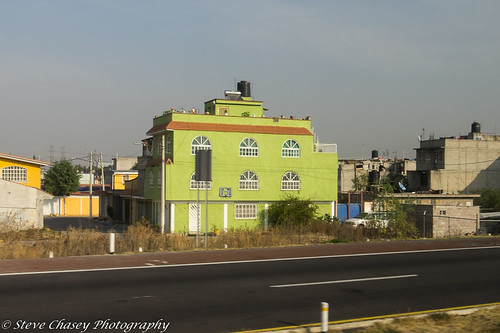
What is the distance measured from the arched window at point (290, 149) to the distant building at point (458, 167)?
2620 cm

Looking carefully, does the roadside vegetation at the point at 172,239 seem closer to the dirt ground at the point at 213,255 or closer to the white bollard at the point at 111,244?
the white bollard at the point at 111,244

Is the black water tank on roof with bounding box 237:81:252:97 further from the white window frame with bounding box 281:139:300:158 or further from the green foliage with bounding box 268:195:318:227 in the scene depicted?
the green foliage with bounding box 268:195:318:227

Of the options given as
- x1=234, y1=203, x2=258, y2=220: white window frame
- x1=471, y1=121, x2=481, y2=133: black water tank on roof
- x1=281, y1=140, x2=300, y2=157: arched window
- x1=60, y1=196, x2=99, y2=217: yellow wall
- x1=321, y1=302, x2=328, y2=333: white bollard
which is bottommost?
x1=60, y1=196, x2=99, y2=217: yellow wall

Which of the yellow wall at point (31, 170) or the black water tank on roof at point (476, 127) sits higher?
the black water tank on roof at point (476, 127)

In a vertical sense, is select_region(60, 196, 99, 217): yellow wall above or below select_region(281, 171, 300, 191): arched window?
below

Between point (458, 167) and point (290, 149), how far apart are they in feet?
99.5

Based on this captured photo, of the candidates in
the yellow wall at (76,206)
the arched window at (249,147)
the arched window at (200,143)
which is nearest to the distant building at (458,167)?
the arched window at (249,147)

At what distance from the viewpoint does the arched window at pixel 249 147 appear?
143ft

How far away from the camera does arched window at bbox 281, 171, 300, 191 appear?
147 ft

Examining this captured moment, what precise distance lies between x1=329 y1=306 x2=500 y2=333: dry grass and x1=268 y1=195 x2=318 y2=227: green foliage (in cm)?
3050

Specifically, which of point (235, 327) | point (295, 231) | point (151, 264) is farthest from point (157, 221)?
point (235, 327)

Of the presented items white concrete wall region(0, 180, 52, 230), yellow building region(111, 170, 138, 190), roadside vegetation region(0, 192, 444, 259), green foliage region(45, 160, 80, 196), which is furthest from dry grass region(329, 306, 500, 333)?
green foliage region(45, 160, 80, 196)

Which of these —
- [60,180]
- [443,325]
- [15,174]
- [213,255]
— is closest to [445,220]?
[213,255]

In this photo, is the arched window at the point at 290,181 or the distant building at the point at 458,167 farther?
the distant building at the point at 458,167
